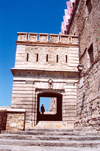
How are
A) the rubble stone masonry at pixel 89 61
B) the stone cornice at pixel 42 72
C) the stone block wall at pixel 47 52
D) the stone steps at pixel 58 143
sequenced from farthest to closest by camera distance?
the stone block wall at pixel 47 52 < the stone cornice at pixel 42 72 < the rubble stone masonry at pixel 89 61 < the stone steps at pixel 58 143

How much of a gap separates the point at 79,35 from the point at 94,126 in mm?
8564

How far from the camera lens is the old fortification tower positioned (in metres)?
11.5

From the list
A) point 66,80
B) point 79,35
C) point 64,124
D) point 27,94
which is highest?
point 79,35

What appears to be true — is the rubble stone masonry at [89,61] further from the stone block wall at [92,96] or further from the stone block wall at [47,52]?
the stone block wall at [47,52]

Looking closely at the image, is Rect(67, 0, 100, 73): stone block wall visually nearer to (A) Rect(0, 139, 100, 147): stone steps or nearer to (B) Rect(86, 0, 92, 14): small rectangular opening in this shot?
(B) Rect(86, 0, 92, 14): small rectangular opening

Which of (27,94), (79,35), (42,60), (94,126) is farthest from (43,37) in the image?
(94,126)

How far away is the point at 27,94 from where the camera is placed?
38.4 feet

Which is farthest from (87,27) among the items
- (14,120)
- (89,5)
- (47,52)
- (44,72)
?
(14,120)

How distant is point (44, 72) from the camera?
40.1 feet

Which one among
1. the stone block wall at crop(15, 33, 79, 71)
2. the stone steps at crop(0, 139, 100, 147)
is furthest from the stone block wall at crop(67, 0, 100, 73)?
the stone steps at crop(0, 139, 100, 147)

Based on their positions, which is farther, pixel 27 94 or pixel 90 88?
pixel 27 94

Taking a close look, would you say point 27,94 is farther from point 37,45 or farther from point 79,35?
point 79,35

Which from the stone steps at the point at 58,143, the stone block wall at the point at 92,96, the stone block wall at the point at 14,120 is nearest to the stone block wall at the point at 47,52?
the stone block wall at the point at 92,96

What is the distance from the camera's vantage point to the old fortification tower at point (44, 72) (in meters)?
11.5
